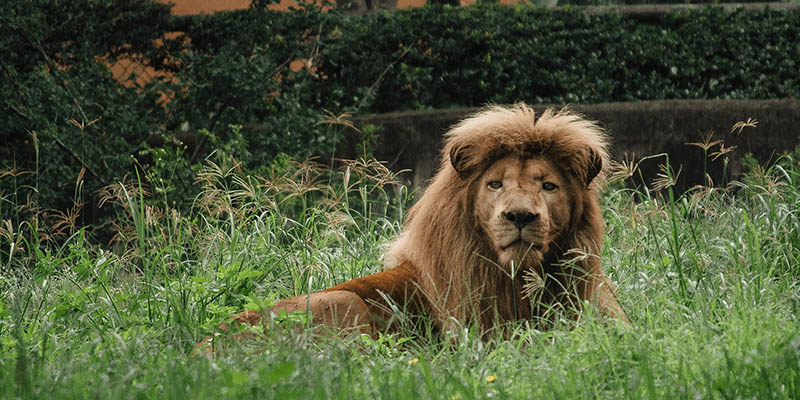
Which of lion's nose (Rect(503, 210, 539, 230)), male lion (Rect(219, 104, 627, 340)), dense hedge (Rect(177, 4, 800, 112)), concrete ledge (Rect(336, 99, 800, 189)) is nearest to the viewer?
lion's nose (Rect(503, 210, 539, 230))

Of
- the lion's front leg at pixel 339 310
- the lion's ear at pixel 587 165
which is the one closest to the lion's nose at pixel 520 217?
the lion's ear at pixel 587 165

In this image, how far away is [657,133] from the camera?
335 inches

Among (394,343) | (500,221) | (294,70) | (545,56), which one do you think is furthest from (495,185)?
(545,56)

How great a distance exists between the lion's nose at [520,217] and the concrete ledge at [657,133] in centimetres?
452

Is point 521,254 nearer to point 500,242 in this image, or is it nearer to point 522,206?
point 500,242

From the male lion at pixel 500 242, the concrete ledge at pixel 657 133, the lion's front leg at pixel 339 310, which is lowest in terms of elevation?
the concrete ledge at pixel 657 133

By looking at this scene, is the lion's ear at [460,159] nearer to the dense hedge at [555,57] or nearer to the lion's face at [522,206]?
the lion's face at [522,206]

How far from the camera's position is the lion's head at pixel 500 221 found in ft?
12.8

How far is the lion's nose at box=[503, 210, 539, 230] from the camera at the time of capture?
3.73 metres

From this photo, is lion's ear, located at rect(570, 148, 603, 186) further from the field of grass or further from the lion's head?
the field of grass

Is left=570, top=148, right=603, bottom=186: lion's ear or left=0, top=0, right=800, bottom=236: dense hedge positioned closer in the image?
left=570, top=148, right=603, bottom=186: lion's ear

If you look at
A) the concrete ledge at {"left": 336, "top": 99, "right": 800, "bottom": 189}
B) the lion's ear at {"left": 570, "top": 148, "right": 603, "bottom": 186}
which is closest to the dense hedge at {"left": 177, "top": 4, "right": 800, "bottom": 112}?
the concrete ledge at {"left": 336, "top": 99, "right": 800, "bottom": 189}

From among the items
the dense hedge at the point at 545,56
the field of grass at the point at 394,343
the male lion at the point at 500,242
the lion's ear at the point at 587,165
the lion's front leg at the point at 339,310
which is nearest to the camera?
the field of grass at the point at 394,343

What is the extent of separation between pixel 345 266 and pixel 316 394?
8.13ft
